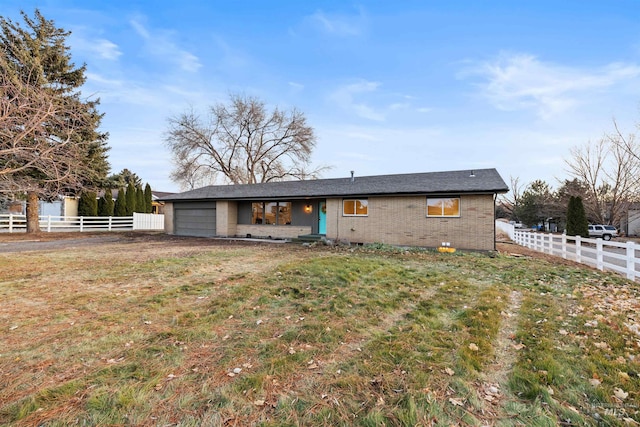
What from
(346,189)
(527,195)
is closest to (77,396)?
(346,189)

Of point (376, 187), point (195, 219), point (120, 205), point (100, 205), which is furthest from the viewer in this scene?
point (120, 205)

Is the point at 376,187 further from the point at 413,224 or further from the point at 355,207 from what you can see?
the point at 413,224

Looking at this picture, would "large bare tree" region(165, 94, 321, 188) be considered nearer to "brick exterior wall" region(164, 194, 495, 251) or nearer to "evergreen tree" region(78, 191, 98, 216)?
"evergreen tree" region(78, 191, 98, 216)

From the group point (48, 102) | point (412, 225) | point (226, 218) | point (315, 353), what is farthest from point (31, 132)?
point (412, 225)

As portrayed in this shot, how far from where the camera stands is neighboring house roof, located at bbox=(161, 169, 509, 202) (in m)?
12.3

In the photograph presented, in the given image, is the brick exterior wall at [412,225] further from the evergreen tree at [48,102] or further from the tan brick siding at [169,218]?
the evergreen tree at [48,102]

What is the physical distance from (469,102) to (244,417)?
17162 mm

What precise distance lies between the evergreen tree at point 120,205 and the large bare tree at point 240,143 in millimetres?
5460

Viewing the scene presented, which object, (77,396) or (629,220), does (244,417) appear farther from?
(629,220)

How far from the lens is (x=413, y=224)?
43.4 ft

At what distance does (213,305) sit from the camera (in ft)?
15.5


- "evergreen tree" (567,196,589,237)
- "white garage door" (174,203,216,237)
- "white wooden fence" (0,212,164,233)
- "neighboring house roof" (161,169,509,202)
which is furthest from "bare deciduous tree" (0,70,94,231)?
"evergreen tree" (567,196,589,237)

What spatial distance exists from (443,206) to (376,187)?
3.23 m

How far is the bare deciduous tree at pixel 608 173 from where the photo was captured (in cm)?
2420
